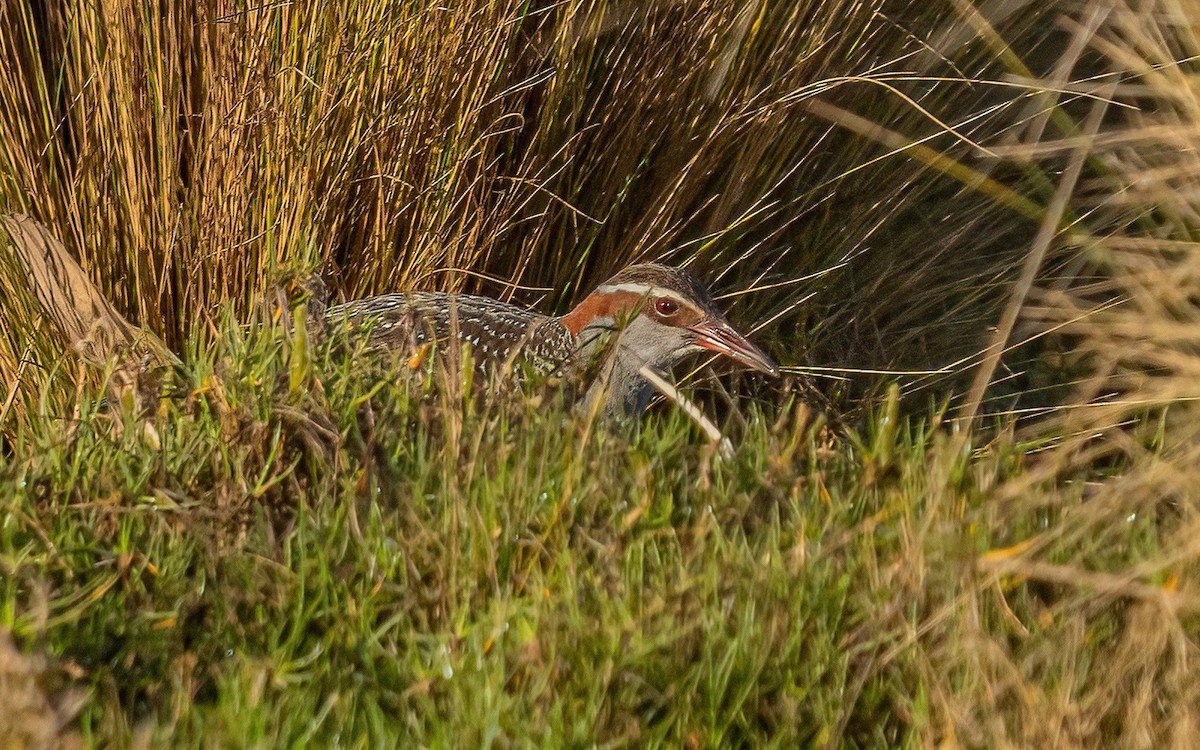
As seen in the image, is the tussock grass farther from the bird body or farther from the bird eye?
the bird eye

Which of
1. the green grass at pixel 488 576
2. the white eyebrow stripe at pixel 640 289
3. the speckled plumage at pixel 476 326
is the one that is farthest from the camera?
the white eyebrow stripe at pixel 640 289

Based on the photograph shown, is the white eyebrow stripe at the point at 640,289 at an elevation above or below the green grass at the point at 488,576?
below

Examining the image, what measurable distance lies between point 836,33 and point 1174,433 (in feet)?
5.71

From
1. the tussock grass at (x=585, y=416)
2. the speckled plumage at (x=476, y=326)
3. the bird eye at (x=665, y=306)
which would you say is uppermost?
the tussock grass at (x=585, y=416)

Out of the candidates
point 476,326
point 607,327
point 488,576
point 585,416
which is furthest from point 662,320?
point 488,576

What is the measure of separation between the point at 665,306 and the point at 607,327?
0.18m

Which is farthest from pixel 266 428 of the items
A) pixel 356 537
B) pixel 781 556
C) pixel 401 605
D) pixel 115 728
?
pixel 781 556

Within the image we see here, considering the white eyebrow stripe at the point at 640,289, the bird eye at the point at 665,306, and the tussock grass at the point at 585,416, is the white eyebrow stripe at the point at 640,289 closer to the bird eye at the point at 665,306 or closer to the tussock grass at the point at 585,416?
the bird eye at the point at 665,306

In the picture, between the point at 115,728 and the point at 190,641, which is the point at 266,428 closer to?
the point at 190,641

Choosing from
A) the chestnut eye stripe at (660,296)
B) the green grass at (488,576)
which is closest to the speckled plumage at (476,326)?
the chestnut eye stripe at (660,296)

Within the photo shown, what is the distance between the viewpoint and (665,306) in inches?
176

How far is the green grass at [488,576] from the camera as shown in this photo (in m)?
2.82

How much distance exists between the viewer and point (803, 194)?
506 centimetres

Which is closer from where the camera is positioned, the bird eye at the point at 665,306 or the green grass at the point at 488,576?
the green grass at the point at 488,576
